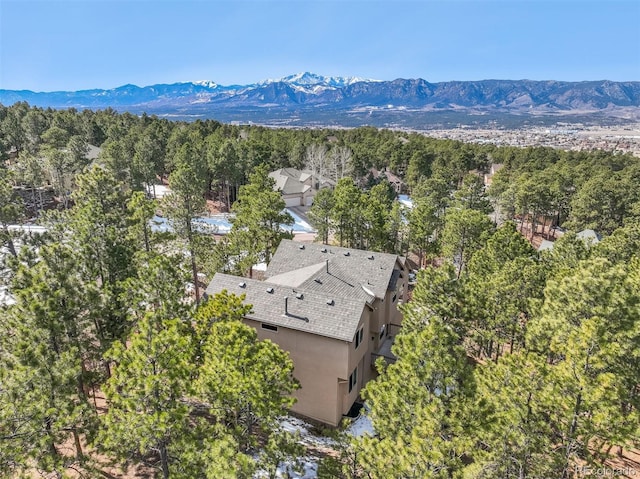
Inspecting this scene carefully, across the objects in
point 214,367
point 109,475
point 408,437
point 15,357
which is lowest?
point 109,475

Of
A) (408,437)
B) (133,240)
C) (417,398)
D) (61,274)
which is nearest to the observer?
(408,437)

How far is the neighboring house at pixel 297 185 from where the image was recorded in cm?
7175

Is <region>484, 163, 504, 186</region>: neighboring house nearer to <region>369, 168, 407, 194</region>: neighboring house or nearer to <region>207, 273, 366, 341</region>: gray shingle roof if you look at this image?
<region>369, 168, 407, 194</region>: neighboring house

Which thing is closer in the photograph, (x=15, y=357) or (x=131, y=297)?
(x=15, y=357)

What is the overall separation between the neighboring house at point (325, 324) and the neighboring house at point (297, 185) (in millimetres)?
→ 44807

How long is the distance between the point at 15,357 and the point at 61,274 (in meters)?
3.65

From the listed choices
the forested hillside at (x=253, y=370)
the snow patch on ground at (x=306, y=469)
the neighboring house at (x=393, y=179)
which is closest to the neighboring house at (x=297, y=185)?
the neighboring house at (x=393, y=179)

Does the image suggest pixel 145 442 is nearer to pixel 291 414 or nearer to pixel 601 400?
pixel 291 414

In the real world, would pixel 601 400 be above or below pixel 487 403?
above

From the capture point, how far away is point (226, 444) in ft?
39.1

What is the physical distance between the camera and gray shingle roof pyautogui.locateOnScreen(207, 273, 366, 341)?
20859mm

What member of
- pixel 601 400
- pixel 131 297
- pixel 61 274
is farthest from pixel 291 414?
pixel 601 400

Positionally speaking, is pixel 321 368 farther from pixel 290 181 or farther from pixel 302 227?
pixel 290 181

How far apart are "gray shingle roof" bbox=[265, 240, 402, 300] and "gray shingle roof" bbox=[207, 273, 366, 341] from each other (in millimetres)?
2945
